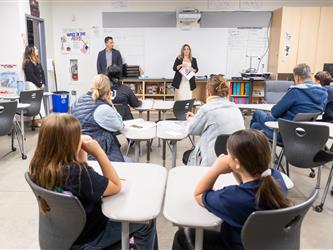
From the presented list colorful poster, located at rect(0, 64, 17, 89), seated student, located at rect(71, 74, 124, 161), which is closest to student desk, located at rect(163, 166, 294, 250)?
seated student, located at rect(71, 74, 124, 161)

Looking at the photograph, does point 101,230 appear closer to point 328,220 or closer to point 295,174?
point 328,220

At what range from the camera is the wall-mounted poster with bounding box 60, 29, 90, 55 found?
7004 mm

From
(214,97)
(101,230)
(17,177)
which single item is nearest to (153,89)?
(17,177)

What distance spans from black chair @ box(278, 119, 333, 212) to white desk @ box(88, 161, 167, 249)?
1.36 meters

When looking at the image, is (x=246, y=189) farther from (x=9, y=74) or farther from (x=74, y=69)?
(x=74, y=69)

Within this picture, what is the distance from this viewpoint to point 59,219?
130cm

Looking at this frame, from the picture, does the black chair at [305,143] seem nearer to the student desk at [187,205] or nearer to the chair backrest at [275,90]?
the student desk at [187,205]

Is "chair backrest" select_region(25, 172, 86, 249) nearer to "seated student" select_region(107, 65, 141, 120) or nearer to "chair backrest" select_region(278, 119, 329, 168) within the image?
"chair backrest" select_region(278, 119, 329, 168)

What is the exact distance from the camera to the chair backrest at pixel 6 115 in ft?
11.7

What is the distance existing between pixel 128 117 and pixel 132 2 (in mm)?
3936

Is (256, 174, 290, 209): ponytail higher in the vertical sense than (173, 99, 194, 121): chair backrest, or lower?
higher

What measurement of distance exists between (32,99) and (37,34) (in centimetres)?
234

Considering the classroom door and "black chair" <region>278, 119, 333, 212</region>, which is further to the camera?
the classroom door

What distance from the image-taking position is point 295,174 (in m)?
3.62
